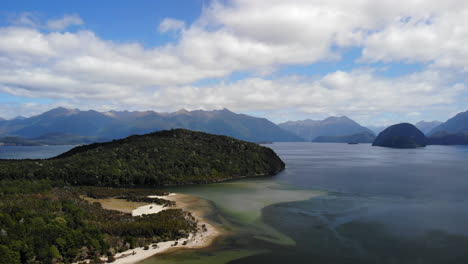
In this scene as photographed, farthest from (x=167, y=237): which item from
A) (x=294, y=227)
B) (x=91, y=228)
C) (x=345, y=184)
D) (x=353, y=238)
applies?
(x=345, y=184)

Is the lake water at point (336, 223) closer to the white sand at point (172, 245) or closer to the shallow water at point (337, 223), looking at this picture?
the shallow water at point (337, 223)

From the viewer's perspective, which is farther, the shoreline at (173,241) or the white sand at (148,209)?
the white sand at (148,209)

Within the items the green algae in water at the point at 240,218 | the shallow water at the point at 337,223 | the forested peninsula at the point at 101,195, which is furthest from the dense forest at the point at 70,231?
the shallow water at the point at 337,223

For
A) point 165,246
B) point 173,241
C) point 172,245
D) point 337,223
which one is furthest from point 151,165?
point 337,223

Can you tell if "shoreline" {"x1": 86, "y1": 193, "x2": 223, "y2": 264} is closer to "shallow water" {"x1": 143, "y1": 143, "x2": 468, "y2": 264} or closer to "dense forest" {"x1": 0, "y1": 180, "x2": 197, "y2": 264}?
"dense forest" {"x1": 0, "y1": 180, "x2": 197, "y2": 264}

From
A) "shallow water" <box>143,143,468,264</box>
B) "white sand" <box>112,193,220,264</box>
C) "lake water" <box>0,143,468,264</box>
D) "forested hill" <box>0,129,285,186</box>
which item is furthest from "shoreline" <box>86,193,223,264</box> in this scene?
"forested hill" <box>0,129,285,186</box>

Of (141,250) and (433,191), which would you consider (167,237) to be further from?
(433,191)
